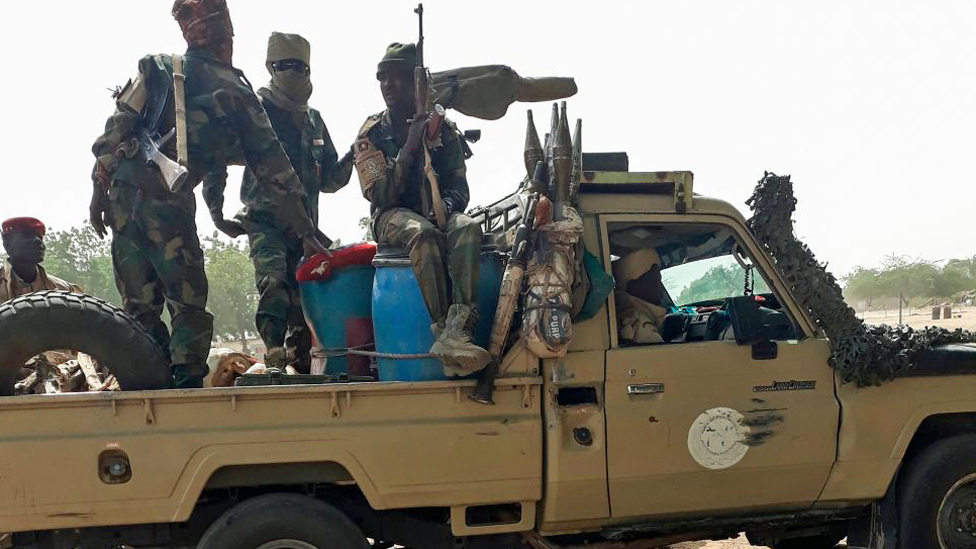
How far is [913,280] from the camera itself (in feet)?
134

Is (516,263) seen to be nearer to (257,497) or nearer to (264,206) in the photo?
(257,497)

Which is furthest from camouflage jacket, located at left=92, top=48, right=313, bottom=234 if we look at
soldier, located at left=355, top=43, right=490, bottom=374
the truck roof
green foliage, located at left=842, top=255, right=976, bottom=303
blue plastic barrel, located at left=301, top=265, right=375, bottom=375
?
green foliage, located at left=842, top=255, right=976, bottom=303

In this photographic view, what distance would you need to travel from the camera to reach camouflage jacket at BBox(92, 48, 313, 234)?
3912 millimetres

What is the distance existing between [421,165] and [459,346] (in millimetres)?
1164

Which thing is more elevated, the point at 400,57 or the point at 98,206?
the point at 400,57

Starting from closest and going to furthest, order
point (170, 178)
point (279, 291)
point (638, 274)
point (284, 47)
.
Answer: point (170, 178) < point (638, 274) < point (279, 291) < point (284, 47)

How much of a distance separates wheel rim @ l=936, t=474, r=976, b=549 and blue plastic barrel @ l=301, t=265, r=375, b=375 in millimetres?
→ 3087

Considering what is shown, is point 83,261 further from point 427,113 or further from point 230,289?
point 427,113

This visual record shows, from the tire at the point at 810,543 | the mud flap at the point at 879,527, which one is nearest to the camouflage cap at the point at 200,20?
the mud flap at the point at 879,527

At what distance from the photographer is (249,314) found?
125ft

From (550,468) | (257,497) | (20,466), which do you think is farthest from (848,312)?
(20,466)

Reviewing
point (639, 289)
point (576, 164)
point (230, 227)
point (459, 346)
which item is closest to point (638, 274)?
point (639, 289)

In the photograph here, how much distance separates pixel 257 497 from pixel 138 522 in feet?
1.56

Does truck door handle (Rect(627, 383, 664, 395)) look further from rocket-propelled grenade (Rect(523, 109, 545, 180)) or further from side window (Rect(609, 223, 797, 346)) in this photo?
rocket-propelled grenade (Rect(523, 109, 545, 180))
